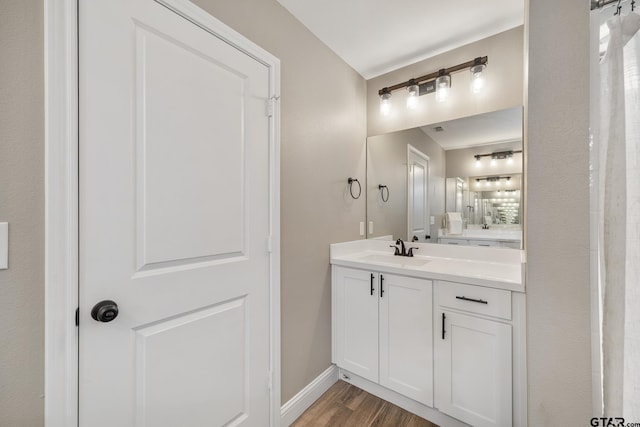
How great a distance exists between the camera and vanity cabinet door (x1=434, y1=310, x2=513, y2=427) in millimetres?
1281

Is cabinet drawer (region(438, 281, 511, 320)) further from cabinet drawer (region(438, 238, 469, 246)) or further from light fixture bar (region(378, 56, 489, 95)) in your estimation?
light fixture bar (region(378, 56, 489, 95))

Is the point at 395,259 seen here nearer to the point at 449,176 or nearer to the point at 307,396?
the point at 449,176

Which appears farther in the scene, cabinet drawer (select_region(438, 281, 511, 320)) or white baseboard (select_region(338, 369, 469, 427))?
white baseboard (select_region(338, 369, 469, 427))

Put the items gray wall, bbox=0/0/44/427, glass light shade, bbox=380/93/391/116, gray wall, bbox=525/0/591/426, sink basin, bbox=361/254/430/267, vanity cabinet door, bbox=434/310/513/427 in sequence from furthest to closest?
glass light shade, bbox=380/93/391/116, sink basin, bbox=361/254/430/267, vanity cabinet door, bbox=434/310/513/427, gray wall, bbox=525/0/591/426, gray wall, bbox=0/0/44/427

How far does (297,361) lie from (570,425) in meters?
1.28

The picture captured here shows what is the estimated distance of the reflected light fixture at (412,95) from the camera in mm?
2076

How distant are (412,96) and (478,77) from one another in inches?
17.9

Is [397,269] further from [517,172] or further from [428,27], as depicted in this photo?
[428,27]

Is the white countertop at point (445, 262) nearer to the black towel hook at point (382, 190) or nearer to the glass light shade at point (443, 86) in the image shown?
the black towel hook at point (382, 190)

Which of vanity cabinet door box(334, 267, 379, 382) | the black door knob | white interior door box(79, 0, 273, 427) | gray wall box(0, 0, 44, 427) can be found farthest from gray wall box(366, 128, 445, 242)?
gray wall box(0, 0, 44, 427)

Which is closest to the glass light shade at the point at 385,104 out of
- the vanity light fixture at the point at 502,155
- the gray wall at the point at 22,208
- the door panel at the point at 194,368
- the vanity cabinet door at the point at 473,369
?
the vanity light fixture at the point at 502,155

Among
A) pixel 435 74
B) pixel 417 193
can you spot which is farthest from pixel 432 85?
pixel 417 193

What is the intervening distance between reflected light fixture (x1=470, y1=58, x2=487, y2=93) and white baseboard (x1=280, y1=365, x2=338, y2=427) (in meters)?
2.26

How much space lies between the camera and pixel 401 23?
1.72 m
